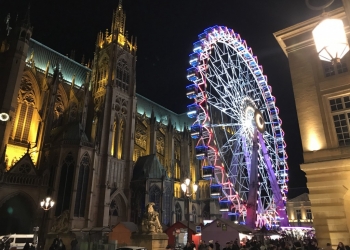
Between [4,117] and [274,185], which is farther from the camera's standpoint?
[4,117]

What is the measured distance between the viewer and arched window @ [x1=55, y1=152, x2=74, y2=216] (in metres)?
Result: 32.1

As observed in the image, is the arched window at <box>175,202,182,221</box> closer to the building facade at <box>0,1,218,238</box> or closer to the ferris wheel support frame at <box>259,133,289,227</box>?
the building facade at <box>0,1,218,238</box>

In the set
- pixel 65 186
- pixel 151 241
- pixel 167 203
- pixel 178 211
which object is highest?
pixel 65 186

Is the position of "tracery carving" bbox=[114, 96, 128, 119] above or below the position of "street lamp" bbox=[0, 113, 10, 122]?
above

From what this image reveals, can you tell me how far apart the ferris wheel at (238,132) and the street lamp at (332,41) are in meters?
19.6

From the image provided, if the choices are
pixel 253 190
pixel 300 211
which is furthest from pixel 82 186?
pixel 300 211

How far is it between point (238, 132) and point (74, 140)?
1947cm

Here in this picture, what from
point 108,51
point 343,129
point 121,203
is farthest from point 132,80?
point 343,129

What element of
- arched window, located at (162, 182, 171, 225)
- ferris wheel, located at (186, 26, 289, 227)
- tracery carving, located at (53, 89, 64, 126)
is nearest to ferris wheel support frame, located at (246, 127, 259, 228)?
ferris wheel, located at (186, 26, 289, 227)

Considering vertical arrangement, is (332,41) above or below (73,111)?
below

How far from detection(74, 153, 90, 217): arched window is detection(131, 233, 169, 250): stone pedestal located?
18.4 m

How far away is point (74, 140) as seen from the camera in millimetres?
34656

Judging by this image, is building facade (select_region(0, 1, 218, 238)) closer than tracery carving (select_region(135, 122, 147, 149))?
Yes

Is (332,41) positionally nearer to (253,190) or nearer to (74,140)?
(253,190)
